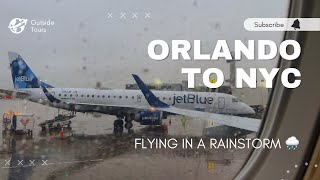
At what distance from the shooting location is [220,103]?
2246 mm

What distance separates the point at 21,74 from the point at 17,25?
234mm

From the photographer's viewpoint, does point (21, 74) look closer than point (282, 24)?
Yes

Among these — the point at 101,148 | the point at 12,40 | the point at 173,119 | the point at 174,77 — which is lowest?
the point at 101,148

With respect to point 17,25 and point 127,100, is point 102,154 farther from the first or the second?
point 17,25

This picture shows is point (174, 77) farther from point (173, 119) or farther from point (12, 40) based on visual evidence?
point (12, 40)

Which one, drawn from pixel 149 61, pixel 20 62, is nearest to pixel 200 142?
pixel 149 61

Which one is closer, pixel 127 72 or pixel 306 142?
pixel 127 72

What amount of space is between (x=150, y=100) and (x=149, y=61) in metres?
0.19

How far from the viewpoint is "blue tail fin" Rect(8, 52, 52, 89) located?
2.14 metres

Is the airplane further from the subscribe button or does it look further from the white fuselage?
the subscribe button

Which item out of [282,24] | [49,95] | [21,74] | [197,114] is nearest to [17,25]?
[21,74]

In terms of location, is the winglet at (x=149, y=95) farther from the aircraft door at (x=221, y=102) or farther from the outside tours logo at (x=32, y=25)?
the outside tours logo at (x=32, y=25)

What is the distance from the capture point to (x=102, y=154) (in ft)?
7.34

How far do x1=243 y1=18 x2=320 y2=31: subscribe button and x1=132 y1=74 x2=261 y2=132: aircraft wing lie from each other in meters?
0.45
